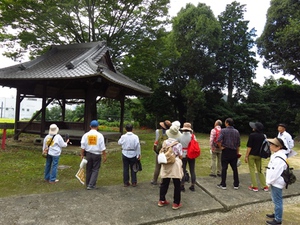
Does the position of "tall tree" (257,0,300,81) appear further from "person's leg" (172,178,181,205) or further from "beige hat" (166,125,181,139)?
"person's leg" (172,178,181,205)

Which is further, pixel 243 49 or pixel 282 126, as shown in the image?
pixel 243 49

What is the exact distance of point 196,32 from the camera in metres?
21.8

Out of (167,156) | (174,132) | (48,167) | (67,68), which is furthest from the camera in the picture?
(67,68)

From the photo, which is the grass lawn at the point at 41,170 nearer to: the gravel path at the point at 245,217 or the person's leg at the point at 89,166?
the person's leg at the point at 89,166

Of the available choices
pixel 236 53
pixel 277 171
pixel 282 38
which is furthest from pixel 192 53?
pixel 277 171

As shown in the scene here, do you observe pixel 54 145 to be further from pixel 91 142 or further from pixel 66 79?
pixel 66 79

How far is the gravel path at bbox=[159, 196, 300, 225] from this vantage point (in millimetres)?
3836

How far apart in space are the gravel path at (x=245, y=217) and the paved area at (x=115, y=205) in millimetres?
105

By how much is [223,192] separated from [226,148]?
0.98m

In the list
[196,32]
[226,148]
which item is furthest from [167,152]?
[196,32]

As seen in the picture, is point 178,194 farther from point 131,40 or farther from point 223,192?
point 131,40

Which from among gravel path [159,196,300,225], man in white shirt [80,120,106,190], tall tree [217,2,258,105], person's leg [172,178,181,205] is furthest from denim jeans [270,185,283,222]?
tall tree [217,2,258,105]

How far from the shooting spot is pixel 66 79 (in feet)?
30.5

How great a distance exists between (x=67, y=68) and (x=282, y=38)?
1662 centimetres
